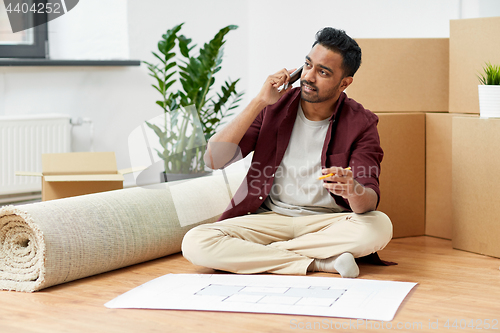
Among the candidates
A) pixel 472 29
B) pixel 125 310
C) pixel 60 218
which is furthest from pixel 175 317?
pixel 472 29

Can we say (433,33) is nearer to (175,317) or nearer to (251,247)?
(251,247)

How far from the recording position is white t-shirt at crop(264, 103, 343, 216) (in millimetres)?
2037

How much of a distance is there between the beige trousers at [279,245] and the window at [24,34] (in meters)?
2.06

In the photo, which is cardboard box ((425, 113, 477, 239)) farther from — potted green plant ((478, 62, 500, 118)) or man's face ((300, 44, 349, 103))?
man's face ((300, 44, 349, 103))

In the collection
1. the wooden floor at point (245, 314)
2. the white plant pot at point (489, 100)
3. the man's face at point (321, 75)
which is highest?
the man's face at point (321, 75)

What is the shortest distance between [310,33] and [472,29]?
159cm

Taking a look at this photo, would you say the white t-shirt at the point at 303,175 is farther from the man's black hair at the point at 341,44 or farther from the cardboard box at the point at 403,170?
the cardboard box at the point at 403,170

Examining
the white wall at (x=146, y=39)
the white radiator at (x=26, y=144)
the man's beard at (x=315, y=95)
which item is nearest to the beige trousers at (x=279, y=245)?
the man's beard at (x=315, y=95)

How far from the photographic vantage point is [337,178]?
172cm

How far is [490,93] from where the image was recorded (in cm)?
219

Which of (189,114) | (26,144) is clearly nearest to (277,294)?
(189,114)

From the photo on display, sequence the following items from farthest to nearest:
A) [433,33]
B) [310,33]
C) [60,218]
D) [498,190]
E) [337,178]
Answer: [310,33]
[433,33]
[498,190]
[60,218]
[337,178]

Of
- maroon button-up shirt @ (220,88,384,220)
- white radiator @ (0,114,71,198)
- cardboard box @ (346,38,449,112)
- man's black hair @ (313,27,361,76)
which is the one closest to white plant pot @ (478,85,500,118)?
cardboard box @ (346,38,449,112)

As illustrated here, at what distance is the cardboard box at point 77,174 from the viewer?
93.4 inches
